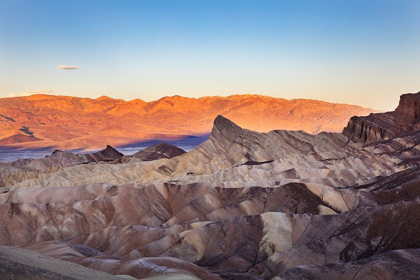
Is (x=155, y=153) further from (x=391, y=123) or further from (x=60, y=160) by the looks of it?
(x=391, y=123)

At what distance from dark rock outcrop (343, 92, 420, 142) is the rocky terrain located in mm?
310

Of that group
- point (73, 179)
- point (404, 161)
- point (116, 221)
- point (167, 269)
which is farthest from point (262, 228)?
point (73, 179)

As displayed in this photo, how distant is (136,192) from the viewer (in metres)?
75.0

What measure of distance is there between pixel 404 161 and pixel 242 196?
33.5m

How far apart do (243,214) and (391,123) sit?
2594 inches

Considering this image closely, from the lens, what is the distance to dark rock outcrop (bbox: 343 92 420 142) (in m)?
112

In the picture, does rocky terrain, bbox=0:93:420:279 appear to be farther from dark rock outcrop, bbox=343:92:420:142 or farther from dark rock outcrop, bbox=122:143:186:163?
dark rock outcrop, bbox=122:143:186:163

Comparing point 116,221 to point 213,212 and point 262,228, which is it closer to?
point 213,212

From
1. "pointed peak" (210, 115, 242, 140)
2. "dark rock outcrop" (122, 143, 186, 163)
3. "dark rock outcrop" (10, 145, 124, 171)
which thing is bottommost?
"dark rock outcrop" (10, 145, 124, 171)

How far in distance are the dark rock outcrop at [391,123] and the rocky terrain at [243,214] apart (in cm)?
31

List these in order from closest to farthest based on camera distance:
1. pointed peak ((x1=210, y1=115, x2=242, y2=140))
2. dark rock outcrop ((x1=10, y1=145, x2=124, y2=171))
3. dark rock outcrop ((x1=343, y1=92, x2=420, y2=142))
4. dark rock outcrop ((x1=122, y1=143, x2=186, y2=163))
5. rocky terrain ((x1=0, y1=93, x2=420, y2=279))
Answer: rocky terrain ((x1=0, y1=93, x2=420, y2=279)), dark rock outcrop ((x1=343, y1=92, x2=420, y2=142)), pointed peak ((x1=210, y1=115, x2=242, y2=140)), dark rock outcrop ((x1=10, y1=145, x2=124, y2=171)), dark rock outcrop ((x1=122, y1=143, x2=186, y2=163))

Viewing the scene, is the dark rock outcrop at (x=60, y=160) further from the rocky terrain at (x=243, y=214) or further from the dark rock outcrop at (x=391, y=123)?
the dark rock outcrop at (x=391, y=123)

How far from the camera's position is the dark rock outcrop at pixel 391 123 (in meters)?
112

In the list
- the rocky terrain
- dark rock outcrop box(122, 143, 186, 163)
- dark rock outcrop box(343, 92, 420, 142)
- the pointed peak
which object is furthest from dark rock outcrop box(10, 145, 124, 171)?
dark rock outcrop box(343, 92, 420, 142)
